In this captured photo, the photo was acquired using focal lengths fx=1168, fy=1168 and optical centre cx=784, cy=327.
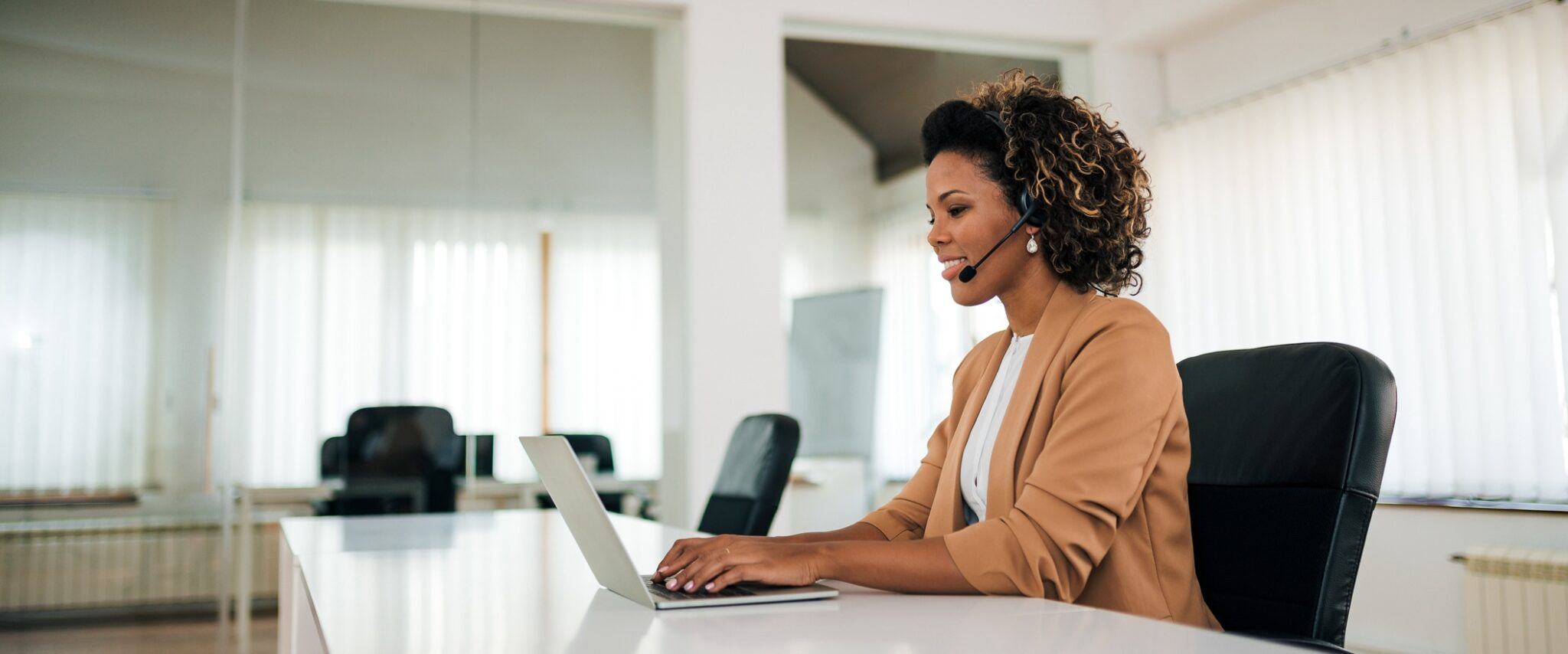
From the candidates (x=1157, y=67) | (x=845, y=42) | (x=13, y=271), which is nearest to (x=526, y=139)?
(x=845, y=42)

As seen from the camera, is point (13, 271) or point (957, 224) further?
point (13, 271)

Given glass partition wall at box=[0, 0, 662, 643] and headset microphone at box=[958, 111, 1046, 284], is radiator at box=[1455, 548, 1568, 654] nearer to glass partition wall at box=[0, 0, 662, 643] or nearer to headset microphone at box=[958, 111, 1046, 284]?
headset microphone at box=[958, 111, 1046, 284]

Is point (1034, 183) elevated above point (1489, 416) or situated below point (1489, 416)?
above

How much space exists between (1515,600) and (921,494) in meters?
2.40

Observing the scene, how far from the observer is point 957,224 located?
1.56m

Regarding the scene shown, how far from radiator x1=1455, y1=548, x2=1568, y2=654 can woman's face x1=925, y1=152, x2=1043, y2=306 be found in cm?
242

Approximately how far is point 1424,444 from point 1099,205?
2.77 m

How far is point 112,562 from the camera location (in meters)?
3.85

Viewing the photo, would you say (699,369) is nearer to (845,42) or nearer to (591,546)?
(845,42)

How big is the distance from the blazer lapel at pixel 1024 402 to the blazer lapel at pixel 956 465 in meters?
0.05

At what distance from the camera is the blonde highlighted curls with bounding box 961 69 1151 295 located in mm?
1488

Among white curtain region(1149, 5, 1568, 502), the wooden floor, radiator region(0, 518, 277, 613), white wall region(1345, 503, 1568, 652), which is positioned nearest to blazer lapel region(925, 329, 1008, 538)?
white wall region(1345, 503, 1568, 652)

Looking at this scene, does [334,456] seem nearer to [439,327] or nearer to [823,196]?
[439,327]

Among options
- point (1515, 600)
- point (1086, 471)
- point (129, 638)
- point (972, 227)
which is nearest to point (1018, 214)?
point (972, 227)
